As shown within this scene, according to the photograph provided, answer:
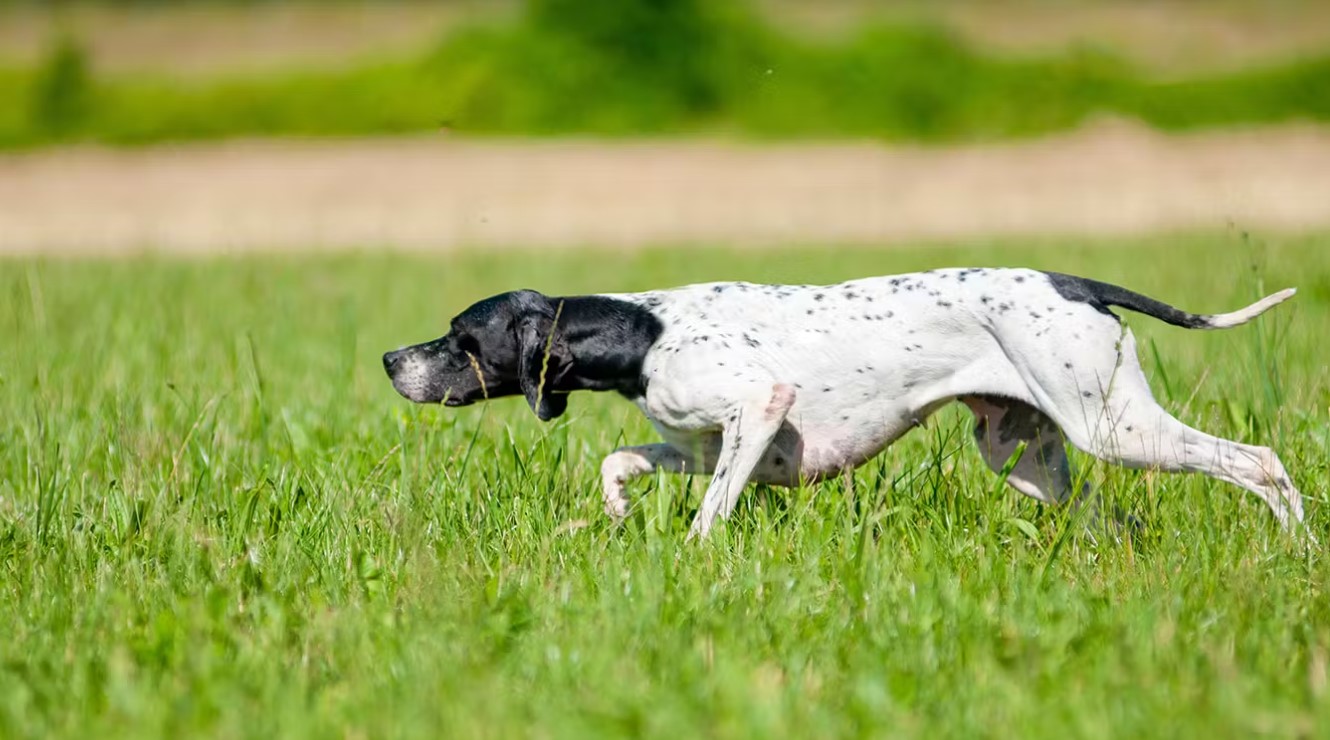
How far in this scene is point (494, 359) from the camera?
4859mm

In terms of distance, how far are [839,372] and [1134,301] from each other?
92cm

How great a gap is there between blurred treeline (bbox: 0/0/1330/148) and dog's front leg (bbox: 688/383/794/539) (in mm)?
15762

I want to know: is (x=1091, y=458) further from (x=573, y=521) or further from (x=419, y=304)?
(x=419, y=304)

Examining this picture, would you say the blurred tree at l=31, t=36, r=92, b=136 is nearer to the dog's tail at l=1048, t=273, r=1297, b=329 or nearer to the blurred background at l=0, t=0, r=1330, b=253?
the blurred background at l=0, t=0, r=1330, b=253

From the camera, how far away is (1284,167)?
66.4 feet

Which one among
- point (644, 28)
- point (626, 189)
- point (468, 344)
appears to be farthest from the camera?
point (626, 189)

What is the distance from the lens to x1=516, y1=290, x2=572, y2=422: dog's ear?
15.7 feet

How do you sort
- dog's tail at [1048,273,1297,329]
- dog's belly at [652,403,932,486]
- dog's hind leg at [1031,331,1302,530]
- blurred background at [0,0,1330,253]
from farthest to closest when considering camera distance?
blurred background at [0,0,1330,253] → dog's belly at [652,403,932,486] → dog's tail at [1048,273,1297,329] → dog's hind leg at [1031,331,1302,530]

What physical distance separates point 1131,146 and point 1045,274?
18.3m

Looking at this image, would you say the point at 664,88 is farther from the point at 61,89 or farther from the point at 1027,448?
the point at 1027,448

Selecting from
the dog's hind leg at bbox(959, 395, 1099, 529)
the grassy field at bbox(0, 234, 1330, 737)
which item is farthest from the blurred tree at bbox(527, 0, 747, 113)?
the dog's hind leg at bbox(959, 395, 1099, 529)

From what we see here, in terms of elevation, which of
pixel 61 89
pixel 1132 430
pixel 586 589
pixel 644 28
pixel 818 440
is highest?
pixel 644 28

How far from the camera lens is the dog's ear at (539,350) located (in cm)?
479

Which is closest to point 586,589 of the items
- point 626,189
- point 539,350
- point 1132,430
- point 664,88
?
point 539,350
